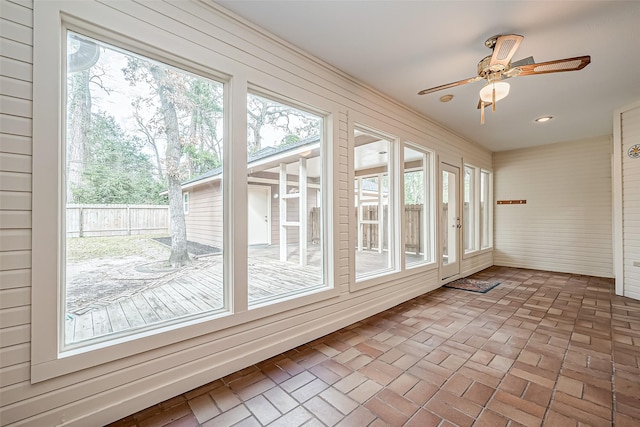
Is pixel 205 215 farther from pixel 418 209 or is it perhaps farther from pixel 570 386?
pixel 418 209

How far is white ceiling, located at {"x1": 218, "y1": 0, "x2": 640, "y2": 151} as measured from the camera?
6.31 feet

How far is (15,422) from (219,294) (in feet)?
3.63

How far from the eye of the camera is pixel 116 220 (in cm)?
172

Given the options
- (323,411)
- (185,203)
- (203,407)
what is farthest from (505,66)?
(203,407)

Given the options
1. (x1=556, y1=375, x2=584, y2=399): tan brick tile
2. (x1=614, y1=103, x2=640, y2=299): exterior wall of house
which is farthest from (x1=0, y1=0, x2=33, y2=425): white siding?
(x1=614, y1=103, x2=640, y2=299): exterior wall of house

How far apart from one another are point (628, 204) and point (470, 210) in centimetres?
218

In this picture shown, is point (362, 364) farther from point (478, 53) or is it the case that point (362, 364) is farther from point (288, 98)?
point (478, 53)

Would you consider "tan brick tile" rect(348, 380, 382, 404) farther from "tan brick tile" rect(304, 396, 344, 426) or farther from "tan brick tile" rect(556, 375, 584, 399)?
"tan brick tile" rect(556, 375, 584, 399)

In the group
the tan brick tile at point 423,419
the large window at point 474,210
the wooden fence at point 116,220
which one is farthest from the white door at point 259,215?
the large window at point 474,210

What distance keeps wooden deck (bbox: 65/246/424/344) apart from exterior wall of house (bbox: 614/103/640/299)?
458cm

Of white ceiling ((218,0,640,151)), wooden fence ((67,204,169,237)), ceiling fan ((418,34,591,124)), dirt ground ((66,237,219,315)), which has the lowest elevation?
dirt ground ((66,237,219,315))

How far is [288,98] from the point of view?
7.93 feet

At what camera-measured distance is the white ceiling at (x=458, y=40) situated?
1924 millimetres

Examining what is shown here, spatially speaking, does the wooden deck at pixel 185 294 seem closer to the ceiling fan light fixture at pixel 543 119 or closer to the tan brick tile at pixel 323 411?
the tan brick tile at pixel 323 411
